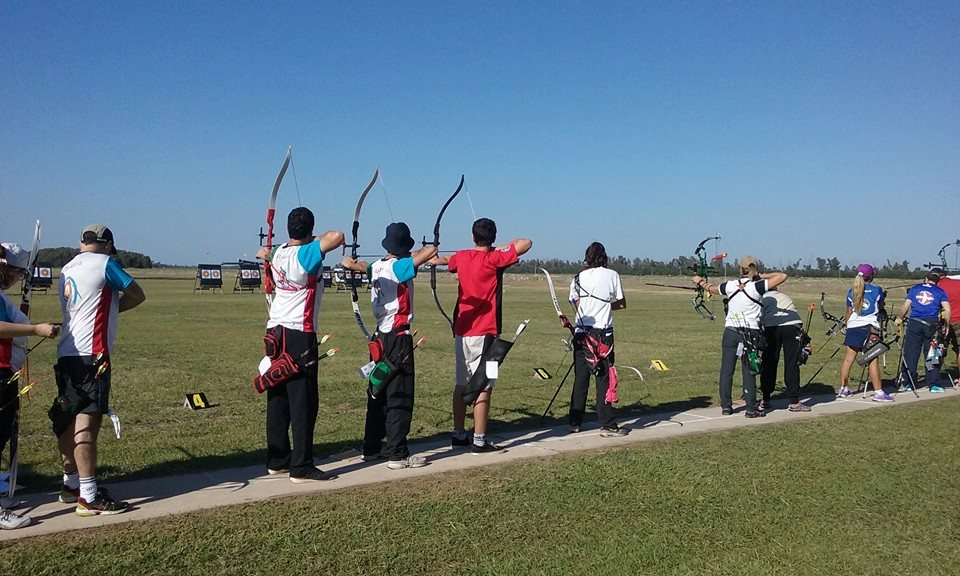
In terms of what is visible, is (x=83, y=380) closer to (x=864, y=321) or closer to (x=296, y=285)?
(x=296, y=285)

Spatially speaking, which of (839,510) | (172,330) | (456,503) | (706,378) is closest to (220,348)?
(172,330)

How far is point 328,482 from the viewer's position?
6434 mm

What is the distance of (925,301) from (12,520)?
1337 centimetres

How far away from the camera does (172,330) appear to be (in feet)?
74.6

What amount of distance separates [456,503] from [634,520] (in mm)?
1364

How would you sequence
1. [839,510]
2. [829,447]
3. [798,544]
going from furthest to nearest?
[829,447]
[839,510]
[798,544]

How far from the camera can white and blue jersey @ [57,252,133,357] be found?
5480 millimetres

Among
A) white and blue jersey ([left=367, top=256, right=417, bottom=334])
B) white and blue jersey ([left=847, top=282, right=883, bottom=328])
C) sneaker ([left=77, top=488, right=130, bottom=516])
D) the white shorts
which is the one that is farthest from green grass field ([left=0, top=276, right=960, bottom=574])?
white and blue jersey ([left=847, top=282, right=883, bottom=328])

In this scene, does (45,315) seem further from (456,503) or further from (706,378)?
(456,503)

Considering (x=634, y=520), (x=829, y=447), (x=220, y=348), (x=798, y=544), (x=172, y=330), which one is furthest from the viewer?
(x=172, y=330)

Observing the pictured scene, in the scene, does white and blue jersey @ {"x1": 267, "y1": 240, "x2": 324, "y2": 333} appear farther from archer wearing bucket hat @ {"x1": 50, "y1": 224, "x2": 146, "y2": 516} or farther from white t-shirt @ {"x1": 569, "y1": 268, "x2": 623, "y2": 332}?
white t-shirt @ {"x1": 569, "y1": 268, "x2": 623, "y2": 332}

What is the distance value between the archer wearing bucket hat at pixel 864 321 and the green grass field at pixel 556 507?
1.09 metres

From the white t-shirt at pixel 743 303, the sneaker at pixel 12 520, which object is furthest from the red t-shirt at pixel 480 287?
the white t-shirt at pixel 743 303

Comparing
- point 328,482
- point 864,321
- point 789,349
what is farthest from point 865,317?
point 328,482
